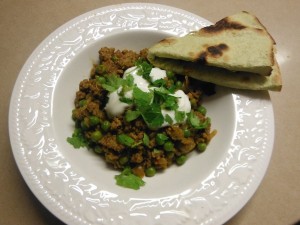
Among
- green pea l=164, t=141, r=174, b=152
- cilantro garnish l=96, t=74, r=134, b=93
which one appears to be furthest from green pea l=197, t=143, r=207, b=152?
cilantro garnish l=96, t=74, r=134, b=93

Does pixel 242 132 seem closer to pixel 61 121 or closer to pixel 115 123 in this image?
pixel 115 123

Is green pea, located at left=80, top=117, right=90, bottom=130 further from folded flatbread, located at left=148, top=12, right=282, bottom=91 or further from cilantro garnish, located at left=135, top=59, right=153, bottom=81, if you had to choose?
folded flatbread, located at left=148, top=12, right=282, bottom=91

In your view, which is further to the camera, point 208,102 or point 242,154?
point 208,102

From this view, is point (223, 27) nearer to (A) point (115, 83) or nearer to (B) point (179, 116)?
(B) point (179, 116)

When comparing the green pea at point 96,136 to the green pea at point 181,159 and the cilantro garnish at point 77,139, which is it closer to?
the cilantro garnish at point 77,139

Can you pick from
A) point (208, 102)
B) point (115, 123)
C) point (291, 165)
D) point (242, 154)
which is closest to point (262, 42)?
point (208, 102)
